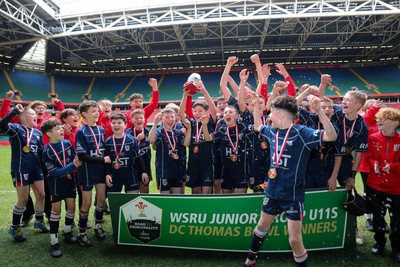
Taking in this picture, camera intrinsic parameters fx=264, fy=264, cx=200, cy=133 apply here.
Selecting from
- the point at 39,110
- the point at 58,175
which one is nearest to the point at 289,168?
the point at 58,175

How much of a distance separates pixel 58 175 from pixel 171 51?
22135mm

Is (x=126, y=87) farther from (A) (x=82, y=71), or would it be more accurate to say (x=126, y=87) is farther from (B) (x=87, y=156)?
(B) (x=87, y=156)

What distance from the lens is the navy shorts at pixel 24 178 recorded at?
12.4ft

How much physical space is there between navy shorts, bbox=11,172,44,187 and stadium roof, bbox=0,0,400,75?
49.1 feet

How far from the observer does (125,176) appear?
387 centimetres

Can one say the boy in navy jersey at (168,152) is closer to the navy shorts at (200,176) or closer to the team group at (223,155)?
the team group at (223,155)

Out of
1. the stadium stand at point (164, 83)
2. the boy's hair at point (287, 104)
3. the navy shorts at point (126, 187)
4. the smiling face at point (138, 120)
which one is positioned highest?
the stadium stand at point (164, 83)

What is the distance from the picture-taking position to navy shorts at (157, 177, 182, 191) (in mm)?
4051

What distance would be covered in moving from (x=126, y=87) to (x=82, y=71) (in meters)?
5.71

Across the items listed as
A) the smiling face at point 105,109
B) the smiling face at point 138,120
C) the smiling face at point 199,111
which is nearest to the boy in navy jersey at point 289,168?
the smiling face at point 199,111

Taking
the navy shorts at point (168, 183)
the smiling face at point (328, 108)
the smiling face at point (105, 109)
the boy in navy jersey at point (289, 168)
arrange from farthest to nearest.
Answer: the smiling face at point (105, 109) → the navy shorts at point (168, 183) → the smiling face at point (328, 108) → the boy in navy jersey at point (289, 168)

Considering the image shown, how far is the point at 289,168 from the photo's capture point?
2680mm

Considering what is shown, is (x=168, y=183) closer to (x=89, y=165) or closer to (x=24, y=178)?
(x=89, y=165)

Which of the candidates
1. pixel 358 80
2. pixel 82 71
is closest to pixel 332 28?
pixel 358 80
